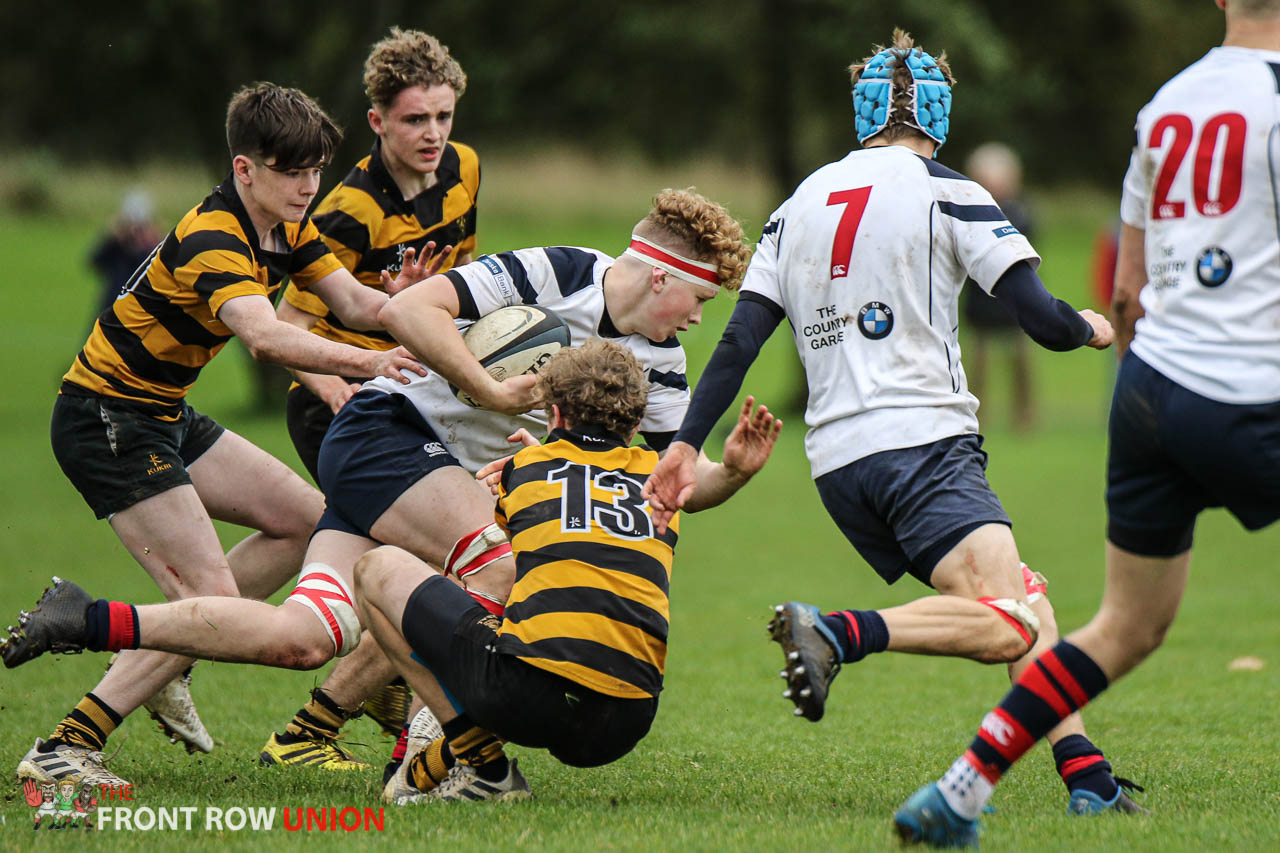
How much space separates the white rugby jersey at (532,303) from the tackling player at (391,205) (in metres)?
0.77

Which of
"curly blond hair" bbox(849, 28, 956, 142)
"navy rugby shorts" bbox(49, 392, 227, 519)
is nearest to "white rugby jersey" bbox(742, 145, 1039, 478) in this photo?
"curly blond hair" bbox(849, 28, 956, 142)

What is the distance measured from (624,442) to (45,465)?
43.2 ft

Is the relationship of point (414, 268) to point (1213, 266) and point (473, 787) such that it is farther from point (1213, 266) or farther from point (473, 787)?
point (1213, 266)

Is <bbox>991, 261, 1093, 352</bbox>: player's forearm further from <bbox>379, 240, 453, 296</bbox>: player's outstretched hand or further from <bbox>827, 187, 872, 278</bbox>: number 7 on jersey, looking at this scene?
<bbox>379, 240, 453, 296</bbox>: player's outstretched hand

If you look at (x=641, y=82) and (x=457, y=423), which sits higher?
(x=457, y=423)

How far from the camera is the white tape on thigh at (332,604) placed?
15.4 feet

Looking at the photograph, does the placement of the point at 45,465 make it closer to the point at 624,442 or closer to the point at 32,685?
the point at 32,685

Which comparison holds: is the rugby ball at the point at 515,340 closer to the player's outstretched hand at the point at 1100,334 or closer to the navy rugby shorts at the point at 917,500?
the navy rugby shorts at the point at 917,500

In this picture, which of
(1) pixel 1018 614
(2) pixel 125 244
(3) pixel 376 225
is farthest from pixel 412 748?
(2) pixel 125 244

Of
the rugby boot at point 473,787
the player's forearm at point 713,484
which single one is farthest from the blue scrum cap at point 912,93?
the rugby boot at point 473,787

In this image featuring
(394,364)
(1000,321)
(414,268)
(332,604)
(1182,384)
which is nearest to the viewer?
(1182,384)

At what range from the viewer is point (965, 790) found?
3.62 meters

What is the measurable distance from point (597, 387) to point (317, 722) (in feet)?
6.52

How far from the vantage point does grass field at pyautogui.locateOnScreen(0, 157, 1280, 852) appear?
3.98m
